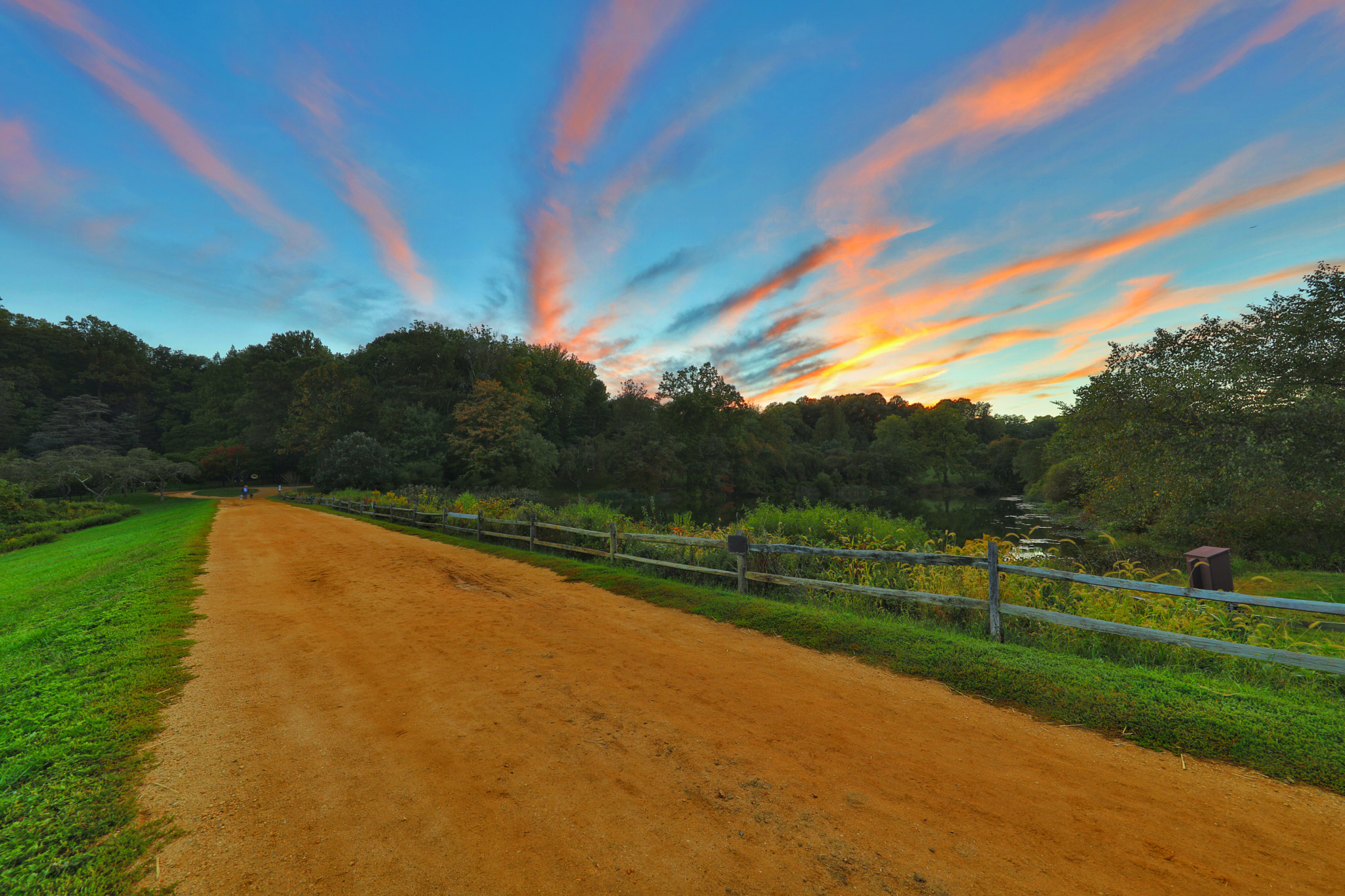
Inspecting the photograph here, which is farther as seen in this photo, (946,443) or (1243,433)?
(946,443)

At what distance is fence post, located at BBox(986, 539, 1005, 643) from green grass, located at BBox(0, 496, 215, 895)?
303 inches

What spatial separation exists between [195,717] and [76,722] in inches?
30.5

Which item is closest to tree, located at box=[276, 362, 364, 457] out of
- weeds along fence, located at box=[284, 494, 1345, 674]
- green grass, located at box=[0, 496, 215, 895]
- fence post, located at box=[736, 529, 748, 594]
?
Result: green grass, located at box=[0, 496, 215, 895]

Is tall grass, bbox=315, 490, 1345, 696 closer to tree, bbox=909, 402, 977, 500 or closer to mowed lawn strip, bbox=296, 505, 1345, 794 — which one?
mowed lawn strip, bbox=296, 505, 1345, 794

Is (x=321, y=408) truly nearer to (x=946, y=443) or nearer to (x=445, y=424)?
(x=445, y=424)

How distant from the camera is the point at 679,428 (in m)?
61.1

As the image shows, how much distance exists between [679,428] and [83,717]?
5752 cm

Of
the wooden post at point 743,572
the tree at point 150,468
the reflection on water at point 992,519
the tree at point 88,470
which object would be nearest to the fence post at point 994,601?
the wooden post at point 743,572

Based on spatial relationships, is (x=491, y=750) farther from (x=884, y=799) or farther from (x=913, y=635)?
(x=913, y=635)

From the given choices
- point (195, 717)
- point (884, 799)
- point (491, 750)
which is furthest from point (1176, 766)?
point (195, 717)

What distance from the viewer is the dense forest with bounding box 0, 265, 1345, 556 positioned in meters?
14.4

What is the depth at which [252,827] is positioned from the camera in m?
2.87

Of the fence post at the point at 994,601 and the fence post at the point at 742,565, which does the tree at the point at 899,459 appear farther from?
the fence post at the point at 994,601

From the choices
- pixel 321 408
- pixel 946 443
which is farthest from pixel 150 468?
pixel 946 443
